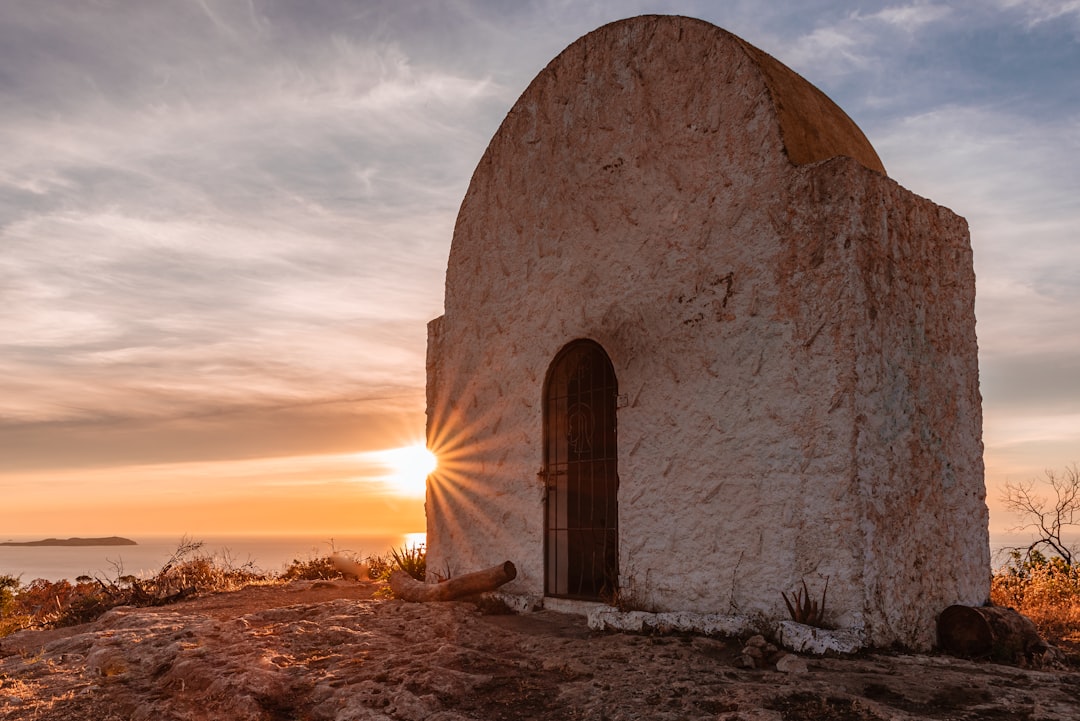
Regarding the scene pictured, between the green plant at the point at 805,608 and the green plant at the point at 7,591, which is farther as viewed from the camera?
the green plant at the point at 7,591

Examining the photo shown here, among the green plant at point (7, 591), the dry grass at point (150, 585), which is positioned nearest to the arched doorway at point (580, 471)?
the dry grass at point (150, 585)

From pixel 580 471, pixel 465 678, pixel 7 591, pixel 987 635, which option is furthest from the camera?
pixel 7 591

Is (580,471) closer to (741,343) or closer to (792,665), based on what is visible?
(741,343)

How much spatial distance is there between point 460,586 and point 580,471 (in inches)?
66.1

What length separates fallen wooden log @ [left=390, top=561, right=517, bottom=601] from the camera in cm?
804

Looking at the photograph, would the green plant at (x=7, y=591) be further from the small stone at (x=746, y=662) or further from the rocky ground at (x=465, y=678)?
the small stone at (x=746, y=662)

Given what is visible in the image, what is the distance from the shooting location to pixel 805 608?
5781 millimetres

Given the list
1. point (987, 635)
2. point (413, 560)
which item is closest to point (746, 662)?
point (987, 635)

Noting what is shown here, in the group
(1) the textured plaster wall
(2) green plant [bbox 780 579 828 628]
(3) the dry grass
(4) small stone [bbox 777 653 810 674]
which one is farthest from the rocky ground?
(3) the dry grass

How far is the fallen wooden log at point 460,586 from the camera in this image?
26.4 ft

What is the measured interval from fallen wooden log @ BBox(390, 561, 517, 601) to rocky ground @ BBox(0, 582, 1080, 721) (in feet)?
2.99

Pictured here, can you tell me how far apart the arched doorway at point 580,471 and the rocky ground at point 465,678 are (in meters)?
0.80

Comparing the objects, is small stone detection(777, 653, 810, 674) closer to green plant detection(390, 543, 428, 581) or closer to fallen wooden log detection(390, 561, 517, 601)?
fallen wooden log detection(390, 561, 517, 601)

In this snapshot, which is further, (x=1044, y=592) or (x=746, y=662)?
(x=1044, y=592)
